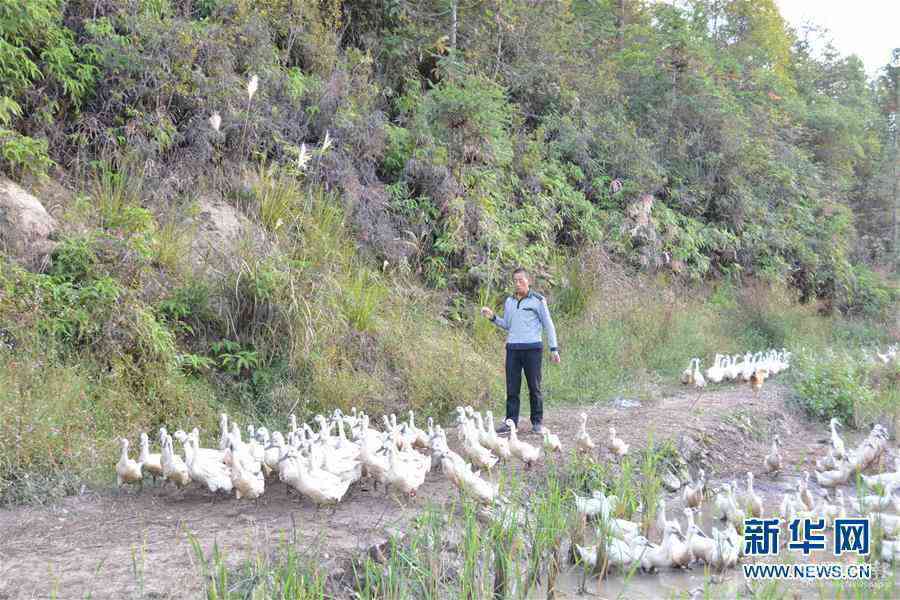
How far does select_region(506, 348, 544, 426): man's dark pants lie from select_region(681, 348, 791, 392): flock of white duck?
4424mm

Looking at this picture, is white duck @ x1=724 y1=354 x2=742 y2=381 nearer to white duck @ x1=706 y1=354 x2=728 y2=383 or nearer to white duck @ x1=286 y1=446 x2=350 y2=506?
white duck @ x1=706 y1=354 x2=728 y2=383

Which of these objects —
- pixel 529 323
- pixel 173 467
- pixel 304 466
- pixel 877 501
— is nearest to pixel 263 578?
pixel 304 466

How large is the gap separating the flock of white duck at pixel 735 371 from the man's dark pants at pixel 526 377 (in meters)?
4.42

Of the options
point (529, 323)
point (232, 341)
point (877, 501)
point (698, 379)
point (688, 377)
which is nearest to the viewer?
point (877, 501)

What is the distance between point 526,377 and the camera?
26.4 feet

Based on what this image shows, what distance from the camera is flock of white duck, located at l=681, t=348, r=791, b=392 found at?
38.2ft

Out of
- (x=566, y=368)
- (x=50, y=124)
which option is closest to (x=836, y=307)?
(x=566, y=368)

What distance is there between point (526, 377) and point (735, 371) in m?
5.58

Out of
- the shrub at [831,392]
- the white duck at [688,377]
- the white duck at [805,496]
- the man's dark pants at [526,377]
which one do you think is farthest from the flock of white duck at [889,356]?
the man's dark pants at [526,377]

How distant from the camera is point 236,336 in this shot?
8641 millimetres

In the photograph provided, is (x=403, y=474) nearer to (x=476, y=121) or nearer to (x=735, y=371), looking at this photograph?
(x=735, y=371)

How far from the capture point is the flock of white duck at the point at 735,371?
11656mm

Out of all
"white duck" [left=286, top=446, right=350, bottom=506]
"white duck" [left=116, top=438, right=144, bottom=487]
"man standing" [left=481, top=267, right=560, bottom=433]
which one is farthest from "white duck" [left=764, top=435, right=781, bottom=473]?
"white duck" [left=116, top=438, right=144, bottom=487]

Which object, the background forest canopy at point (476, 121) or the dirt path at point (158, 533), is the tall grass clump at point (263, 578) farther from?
the background forest canopy at point (476, 121)
